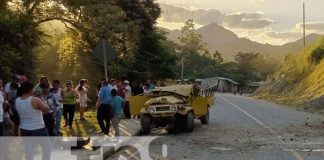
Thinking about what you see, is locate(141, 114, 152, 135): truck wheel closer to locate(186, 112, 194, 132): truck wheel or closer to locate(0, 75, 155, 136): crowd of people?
locate(186, 112, 194, 132): truck wheel

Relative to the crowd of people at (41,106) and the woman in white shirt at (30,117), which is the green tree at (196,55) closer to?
the crowd of people at (41,106)

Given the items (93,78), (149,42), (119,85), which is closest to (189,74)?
(149,42)

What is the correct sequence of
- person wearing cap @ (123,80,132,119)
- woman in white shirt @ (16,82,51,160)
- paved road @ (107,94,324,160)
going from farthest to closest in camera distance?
person wearing cap @ (123,80,132,119) → paved road @ (107,94,324,160) → woman in white shirt @ (16,82,51,160)

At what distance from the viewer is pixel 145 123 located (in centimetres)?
1734

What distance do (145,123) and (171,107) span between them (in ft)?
3.26

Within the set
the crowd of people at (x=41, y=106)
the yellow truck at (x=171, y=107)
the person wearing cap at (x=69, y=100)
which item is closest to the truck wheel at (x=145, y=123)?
the yellow truck at (x=171, y=107)

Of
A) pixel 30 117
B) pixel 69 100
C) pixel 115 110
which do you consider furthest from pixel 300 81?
pixel 30 117

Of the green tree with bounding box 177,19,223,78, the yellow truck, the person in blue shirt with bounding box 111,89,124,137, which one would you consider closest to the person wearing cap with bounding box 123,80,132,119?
the yellow truck

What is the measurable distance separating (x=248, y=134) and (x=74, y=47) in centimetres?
1994

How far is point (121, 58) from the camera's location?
35.7 metres

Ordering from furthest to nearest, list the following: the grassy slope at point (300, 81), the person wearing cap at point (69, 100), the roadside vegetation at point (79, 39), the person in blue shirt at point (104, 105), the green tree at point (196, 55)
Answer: the green tree at point (196, 55), the grassy slope at point (300, 81), the roadside vegetation at point (79, 39), the person wearing cap at point (69, 100), the person in blue shirt at point (104, 105)

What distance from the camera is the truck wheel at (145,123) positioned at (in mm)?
17330

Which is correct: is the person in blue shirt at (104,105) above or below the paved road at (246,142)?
above

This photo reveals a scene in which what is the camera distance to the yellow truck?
17.5 metres
